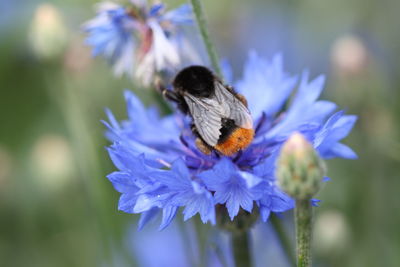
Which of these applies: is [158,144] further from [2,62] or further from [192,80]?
[2,62]

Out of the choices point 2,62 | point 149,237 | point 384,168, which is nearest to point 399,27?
point 384,168

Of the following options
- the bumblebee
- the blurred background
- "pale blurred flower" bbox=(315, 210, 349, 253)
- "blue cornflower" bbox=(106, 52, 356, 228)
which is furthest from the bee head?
"pale blurred flower" bbox=(315, 210, 349, 253)

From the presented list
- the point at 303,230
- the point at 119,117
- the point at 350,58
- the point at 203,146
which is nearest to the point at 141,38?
the point at 203,146

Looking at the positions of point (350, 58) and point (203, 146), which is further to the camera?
point (350, 58)

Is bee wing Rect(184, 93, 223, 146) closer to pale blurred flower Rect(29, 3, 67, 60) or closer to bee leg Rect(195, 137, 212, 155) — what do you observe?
bee leg Rect(195, 137, 212, 155)

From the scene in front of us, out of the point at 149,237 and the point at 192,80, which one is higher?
the point at 192,80

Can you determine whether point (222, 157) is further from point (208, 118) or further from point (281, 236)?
point (281, 236)
